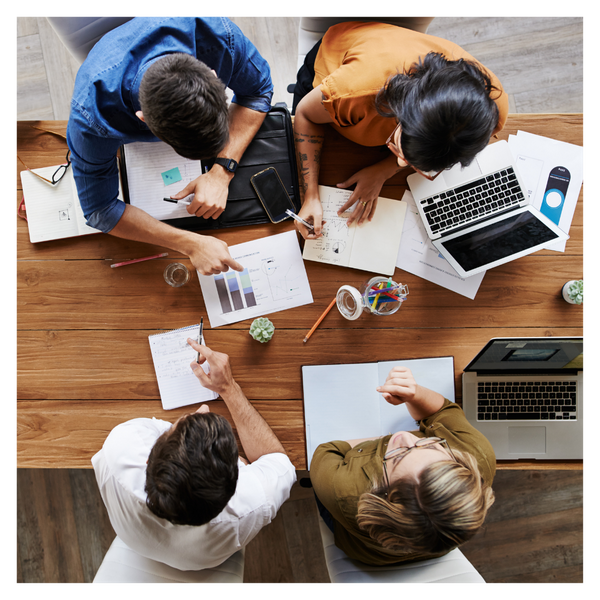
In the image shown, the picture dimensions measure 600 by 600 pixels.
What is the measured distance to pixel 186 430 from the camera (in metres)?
1.08

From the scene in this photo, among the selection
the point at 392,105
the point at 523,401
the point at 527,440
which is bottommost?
the point at 527,440

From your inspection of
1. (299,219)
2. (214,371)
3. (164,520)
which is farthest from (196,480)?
(299,219)

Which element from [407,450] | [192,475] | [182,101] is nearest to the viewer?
[182,101]

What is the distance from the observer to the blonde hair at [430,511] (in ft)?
3.33

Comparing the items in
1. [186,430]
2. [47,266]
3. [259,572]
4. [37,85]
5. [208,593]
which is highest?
[37,85]

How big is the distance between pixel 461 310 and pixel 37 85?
2415mm

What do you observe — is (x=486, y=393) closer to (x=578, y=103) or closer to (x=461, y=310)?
(x=461, y=310)

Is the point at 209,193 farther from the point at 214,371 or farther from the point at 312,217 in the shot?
the point at 214,371

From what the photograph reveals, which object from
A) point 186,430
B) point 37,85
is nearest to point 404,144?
point 186,430

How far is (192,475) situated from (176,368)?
410 mm

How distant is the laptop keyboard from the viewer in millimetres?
1284

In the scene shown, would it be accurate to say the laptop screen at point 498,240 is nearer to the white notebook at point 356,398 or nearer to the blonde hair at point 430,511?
the white notebook at point 356,398

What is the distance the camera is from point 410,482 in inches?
41.9

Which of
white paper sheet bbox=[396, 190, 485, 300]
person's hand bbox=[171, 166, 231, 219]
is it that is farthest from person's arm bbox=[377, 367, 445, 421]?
person's hand bbox=[171, 166, 231, 219]
